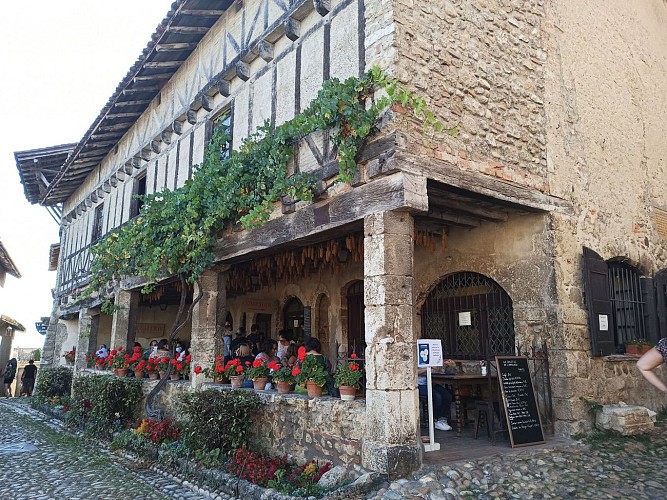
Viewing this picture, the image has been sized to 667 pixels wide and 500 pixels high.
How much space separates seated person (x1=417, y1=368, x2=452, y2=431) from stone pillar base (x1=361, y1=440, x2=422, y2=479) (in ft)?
5.99

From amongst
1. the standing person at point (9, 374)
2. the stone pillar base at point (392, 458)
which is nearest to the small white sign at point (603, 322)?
the stone pillar base at point (392, 458)

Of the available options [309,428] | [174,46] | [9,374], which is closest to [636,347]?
[309,428]

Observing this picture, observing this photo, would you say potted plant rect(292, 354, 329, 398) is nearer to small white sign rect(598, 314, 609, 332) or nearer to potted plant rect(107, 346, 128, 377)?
small white sign rect(598, 314, 609, 332)

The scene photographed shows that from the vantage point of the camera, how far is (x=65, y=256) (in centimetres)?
1623

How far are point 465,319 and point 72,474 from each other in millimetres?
5095

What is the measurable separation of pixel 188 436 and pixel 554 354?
4.19m

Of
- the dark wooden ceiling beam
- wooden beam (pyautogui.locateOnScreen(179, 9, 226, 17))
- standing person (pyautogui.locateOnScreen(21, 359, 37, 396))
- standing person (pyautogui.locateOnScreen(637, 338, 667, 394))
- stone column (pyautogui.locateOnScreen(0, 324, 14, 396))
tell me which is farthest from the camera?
stone column (pyautogui.locateOnScreen(0, 324, 14, 396))

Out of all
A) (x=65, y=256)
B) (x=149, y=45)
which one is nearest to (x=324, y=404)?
(x=149, y=45)

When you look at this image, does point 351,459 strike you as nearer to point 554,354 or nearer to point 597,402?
point 554,354

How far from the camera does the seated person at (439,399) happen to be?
254 inches

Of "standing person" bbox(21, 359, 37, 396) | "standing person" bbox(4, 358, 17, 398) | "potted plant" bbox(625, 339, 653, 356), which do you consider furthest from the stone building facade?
"standing person" bbox(4, 358, 17, 398)

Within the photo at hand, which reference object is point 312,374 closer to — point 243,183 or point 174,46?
point 243,183

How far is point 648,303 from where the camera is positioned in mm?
7305

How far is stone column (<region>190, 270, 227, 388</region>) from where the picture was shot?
7758 mm
